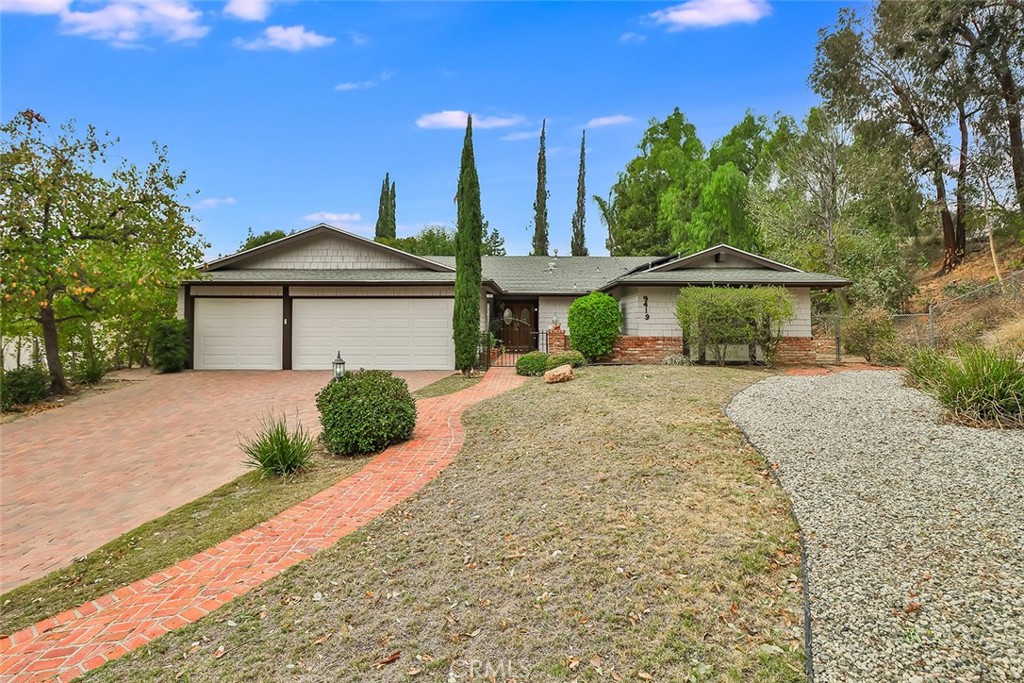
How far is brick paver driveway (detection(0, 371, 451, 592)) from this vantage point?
4664 mm

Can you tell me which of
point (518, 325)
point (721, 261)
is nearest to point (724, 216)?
point (721, 261)

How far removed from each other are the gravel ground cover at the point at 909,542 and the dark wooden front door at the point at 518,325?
1349 centimetres

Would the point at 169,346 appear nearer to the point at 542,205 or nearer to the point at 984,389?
the point at 984,389

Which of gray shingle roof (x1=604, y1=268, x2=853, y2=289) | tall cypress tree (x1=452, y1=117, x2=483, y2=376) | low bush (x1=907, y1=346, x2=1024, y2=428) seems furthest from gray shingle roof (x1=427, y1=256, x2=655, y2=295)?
low bush (x1=907, y1=346, x2=1024, y2=428)

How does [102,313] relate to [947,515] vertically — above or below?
above

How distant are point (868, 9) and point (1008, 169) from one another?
8686 millimetres

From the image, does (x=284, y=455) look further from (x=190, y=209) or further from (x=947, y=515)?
(x=190, y=209)

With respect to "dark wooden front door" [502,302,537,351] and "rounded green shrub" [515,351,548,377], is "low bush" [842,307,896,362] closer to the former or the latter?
"rounded green shrub" [515,351,548,377]

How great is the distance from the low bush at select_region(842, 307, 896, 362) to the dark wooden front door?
10.2 metres

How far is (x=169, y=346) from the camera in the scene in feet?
47.2

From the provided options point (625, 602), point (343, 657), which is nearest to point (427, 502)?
point (343, 657)

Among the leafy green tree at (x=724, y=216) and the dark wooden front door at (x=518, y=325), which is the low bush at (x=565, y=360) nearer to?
the dark wooden front door at (x=518, y=325)

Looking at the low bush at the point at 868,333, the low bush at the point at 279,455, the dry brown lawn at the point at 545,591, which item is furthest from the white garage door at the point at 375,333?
the low bush at the point at 868,333

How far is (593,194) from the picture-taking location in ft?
118
